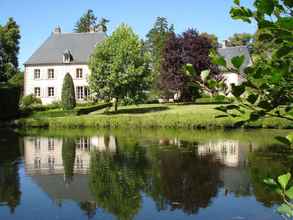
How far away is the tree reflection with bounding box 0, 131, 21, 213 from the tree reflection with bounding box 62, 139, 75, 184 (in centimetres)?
155

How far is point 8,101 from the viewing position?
3556 centimetres

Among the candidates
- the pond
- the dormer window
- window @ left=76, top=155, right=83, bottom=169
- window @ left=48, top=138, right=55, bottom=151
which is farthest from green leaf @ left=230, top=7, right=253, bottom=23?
the dormer window

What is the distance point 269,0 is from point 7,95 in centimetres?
3612

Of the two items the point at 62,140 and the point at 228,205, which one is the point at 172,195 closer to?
the point at 228,205

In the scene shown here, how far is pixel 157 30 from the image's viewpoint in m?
64.9

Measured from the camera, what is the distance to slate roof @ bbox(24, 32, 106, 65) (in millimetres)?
48531

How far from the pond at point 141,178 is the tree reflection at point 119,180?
2 centimetres

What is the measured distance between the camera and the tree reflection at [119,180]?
10010mm

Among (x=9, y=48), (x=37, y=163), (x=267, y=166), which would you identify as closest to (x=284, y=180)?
(x=267, y=166)

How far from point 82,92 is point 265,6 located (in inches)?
1888

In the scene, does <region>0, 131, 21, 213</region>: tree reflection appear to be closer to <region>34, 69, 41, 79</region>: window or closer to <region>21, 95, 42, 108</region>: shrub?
<region>21, 95, 42, 108</region>: shrub

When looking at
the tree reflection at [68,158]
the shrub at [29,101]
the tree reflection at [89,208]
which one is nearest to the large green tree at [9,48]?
the shrub at [29,101]

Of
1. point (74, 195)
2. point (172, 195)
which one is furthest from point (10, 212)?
point (172, 195)

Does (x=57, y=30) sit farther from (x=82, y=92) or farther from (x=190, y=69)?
(x=190, y=69)
